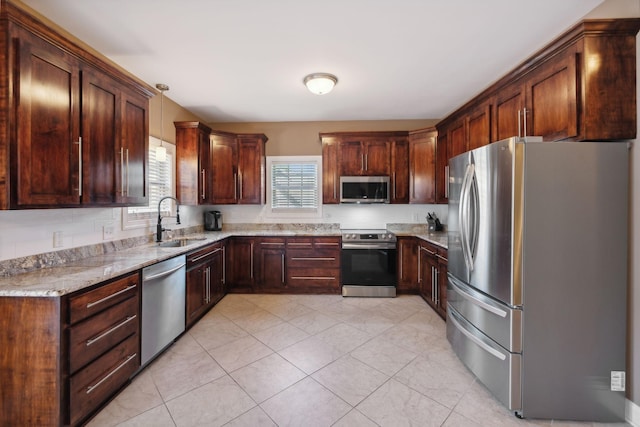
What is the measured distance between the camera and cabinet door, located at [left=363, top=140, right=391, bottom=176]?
416 centimetres

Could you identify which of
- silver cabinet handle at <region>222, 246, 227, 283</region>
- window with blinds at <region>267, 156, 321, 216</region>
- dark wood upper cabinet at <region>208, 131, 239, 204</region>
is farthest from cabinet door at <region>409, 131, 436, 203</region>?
silver cabinet handle at <region>222, 246, 227, 283</region>

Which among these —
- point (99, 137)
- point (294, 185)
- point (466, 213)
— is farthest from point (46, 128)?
point (294, 185)

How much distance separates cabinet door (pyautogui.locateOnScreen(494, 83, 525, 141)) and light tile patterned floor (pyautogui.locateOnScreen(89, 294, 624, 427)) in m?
2.10

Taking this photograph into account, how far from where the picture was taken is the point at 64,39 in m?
1.71

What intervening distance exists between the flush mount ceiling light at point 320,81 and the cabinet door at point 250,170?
158cm

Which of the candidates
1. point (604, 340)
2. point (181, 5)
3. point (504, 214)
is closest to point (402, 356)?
point (604, 340)

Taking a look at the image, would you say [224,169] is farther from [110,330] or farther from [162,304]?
[110,330]

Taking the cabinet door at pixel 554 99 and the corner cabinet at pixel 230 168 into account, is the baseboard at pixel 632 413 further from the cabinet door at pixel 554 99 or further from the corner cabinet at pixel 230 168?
the corner cabinet at pixel 230 168

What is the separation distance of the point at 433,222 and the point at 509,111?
81.0 inches

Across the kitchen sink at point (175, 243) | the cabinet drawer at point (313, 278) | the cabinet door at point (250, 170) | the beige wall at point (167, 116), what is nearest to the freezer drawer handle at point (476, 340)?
the cabinet drawer at point (313, 278)

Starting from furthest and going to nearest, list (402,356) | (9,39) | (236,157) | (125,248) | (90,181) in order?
(236,157), (125,248), (402,356), (90,181), (9,39)

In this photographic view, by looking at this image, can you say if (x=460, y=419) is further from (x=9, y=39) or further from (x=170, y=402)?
(x=9, y=39)

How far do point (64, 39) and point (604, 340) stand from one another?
396cm

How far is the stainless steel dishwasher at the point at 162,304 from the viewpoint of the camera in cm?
217
